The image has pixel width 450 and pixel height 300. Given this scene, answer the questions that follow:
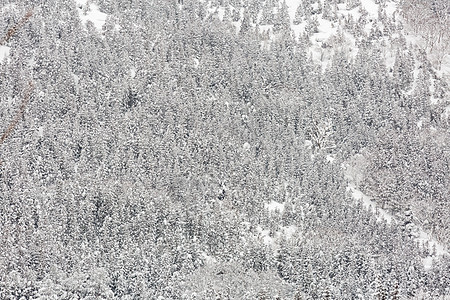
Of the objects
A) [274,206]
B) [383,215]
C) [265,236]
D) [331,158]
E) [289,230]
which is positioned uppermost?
[331,158]

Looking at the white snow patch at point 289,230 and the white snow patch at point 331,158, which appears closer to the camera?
the white snow patch at point 289,230

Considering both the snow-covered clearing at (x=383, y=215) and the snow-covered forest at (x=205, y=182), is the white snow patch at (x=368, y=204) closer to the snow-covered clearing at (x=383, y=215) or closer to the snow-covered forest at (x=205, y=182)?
the snow-covered clearing at (x=383, y=215)

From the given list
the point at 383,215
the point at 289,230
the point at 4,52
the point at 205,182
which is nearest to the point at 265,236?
the point at 289,230

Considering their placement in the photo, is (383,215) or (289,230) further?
(383,215)

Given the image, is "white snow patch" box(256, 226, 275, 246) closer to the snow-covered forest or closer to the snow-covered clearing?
the snow-covered forest

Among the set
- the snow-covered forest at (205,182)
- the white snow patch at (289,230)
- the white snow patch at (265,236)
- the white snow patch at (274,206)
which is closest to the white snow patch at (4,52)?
the snow-covered forest at (205,182)

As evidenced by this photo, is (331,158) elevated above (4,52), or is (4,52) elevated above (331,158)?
(4,52)

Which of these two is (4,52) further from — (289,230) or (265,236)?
(289,230)

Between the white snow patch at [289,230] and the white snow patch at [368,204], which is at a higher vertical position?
the white snow patch at [368,204]
